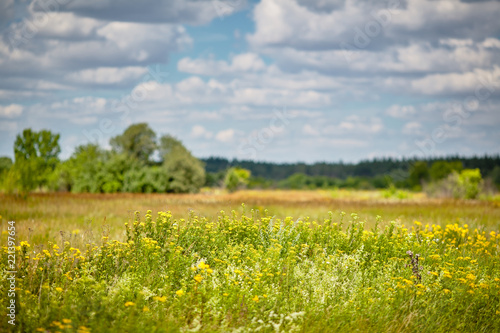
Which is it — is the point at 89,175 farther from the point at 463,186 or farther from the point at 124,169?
the point at 463,186

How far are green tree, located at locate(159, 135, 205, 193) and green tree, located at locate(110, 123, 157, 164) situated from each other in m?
2.41

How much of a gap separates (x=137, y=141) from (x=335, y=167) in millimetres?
100573

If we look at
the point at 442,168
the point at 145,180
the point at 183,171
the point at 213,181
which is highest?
the point at 442,168

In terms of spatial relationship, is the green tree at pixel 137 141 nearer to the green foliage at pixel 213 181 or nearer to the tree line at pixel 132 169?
the tree line at pixel 132 169

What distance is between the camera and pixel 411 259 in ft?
22.7

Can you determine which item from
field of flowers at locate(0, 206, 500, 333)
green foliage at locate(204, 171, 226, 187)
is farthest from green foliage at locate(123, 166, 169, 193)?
field of flowers at locate(0, 206, 500, 333)

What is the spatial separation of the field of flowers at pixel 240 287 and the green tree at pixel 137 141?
3054 cm

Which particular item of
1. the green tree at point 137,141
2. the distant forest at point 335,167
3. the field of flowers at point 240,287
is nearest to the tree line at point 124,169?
the green tree at point 137,141

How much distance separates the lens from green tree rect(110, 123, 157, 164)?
36875 mm

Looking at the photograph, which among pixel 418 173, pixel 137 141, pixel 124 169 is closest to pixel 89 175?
pixel 124 169

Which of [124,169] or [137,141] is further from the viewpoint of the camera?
[137,141]

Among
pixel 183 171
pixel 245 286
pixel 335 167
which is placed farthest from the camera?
pixel 335 167

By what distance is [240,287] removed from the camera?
5742mm

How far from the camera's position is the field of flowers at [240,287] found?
4.90m
